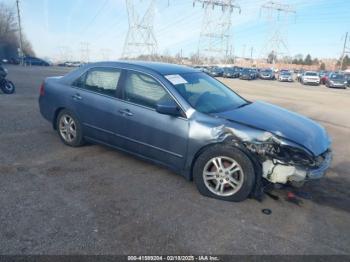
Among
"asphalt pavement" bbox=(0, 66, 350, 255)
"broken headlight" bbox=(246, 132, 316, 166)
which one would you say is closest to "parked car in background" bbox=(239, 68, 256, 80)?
"asphalt pavement" bbox=(0, 66, 350, 255)

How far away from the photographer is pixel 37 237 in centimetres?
273

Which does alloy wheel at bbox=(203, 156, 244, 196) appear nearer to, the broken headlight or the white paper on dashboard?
the broken headlight

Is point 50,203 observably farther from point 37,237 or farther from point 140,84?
point 140,84

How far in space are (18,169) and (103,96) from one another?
1578mm

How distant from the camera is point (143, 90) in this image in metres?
4.19

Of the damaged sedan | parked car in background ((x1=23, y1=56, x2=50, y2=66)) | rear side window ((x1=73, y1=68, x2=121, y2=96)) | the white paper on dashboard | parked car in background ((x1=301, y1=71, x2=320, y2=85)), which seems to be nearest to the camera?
the damaged sedan

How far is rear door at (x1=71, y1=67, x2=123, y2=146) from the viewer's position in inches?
174

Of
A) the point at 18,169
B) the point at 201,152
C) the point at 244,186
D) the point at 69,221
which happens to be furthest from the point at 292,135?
the point at 18,169

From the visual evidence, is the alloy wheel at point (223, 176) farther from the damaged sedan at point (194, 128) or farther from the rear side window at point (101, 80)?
the rear side window at point (101, 80)

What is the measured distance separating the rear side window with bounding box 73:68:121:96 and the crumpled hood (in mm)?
1689

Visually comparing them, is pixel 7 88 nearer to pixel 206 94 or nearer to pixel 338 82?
pixel 206 94

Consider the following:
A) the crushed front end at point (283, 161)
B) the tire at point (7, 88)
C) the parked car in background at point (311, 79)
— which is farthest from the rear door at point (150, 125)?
the parked car in background at point (311, 79)

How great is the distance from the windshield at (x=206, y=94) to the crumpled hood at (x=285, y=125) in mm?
196

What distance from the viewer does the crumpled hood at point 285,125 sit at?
353cm
